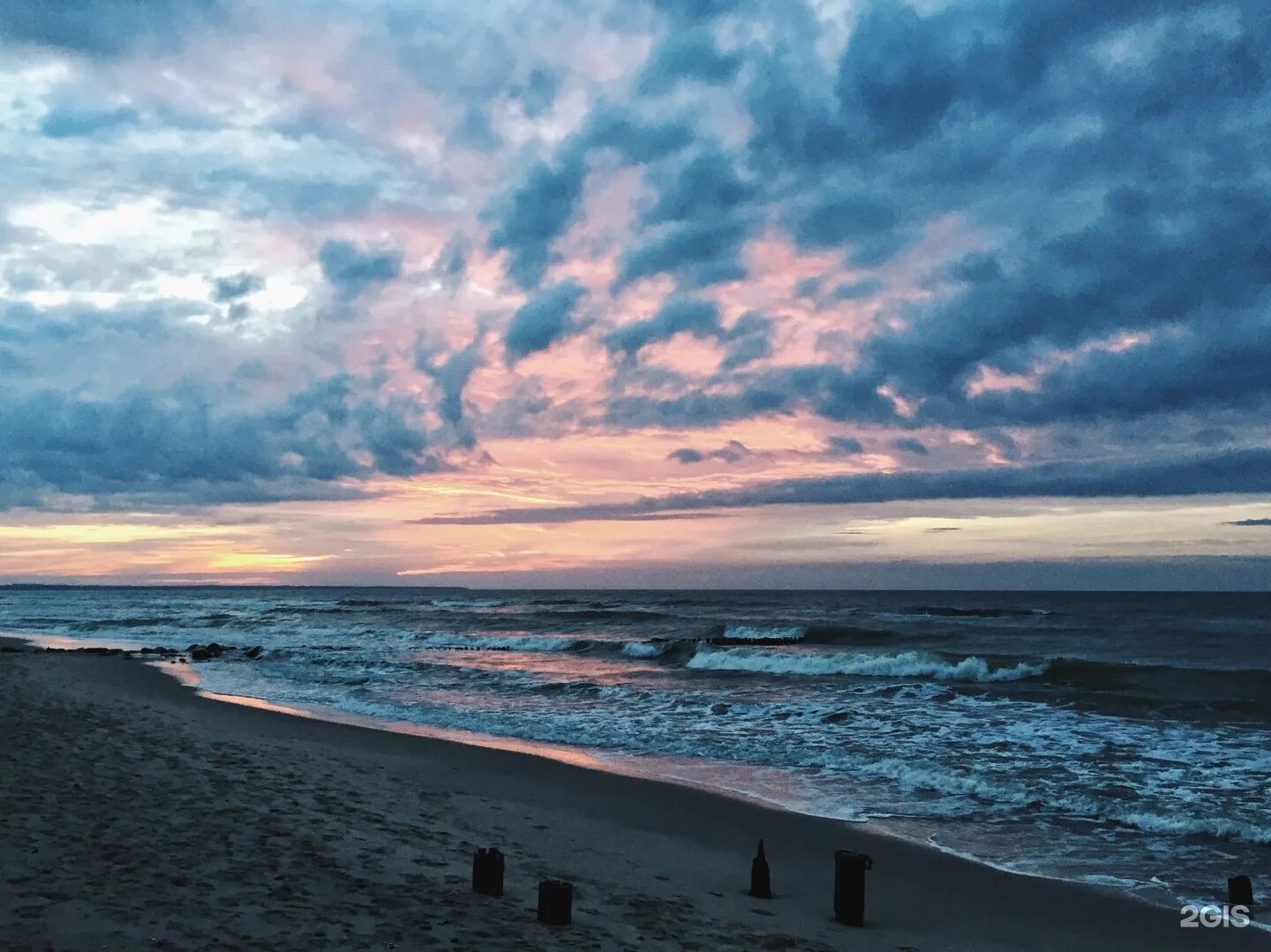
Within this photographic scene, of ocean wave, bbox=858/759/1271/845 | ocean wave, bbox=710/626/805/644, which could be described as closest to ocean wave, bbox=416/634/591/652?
ocean wave, bbox=710/626/805/644

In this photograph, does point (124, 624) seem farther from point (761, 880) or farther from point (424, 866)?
point (761, 880)

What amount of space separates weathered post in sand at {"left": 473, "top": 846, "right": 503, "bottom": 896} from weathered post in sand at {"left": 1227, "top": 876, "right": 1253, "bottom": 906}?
6.28m

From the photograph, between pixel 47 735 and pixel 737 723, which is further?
pixel 737 723

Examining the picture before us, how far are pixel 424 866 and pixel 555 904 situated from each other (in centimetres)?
180

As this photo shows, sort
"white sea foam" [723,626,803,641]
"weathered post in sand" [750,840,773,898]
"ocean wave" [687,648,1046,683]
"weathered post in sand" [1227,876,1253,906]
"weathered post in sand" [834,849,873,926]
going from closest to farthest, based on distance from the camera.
Result: "weathered post in sand" [834,849,873,926], "weathered post in sand" [1227,876,1253,906], "weathered post in sand" [750,840,773,898], "ocean wave" [687,648,1046,683], "white sea foam" [723,626,803,641]

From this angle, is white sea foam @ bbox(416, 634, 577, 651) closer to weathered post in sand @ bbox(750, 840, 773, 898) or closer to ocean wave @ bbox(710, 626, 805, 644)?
ocean wave @ bbox(710, 626, 805, 644)

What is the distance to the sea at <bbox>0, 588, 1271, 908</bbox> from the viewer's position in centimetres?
1080

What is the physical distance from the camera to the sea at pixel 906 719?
425 inches

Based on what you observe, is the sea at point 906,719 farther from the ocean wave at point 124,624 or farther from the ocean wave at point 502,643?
the ocean wave at point 124,624

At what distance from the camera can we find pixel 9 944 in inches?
200

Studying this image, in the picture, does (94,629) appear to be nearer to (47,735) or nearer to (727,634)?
(727,634)

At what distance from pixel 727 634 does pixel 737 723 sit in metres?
33.4

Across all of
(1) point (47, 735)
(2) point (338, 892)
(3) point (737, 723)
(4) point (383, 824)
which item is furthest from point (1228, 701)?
(1) point (47, 735)

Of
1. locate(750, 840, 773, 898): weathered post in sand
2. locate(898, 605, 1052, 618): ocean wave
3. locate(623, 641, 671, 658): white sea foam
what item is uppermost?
locate(750, 840, 773, 898): weathered post in sand
